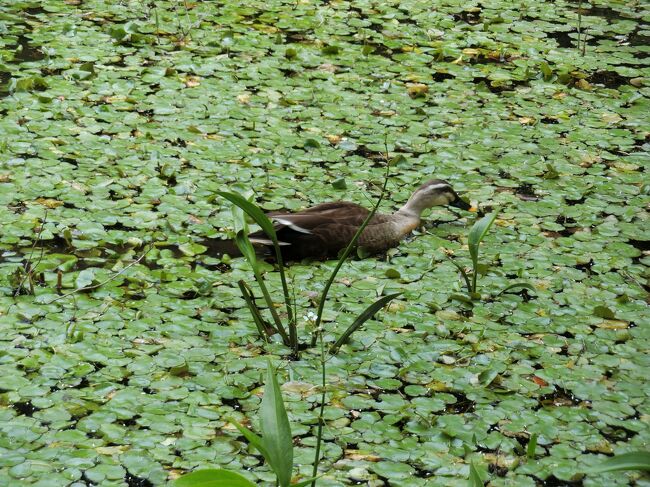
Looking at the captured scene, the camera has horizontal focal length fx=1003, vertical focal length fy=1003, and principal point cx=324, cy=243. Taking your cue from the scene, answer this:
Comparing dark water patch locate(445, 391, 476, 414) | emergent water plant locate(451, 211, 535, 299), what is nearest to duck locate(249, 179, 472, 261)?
emergent water plant locate(451, 211, 535, 299)

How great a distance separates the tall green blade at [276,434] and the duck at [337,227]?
1805 mm

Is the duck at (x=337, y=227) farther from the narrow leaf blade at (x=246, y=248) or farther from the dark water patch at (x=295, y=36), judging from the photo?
the dark water patch at (x=295, y=36)

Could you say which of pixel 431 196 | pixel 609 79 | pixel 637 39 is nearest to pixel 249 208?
pixel 431 196

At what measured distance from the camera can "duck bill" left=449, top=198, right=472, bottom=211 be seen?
17.6 feet

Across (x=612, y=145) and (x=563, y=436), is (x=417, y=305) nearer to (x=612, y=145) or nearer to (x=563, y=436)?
(x=563, y=436)

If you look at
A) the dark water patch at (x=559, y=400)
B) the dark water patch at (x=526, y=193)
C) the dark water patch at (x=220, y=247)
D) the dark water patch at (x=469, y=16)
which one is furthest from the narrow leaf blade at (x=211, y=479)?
the dark water patch at (x=469, y=16)

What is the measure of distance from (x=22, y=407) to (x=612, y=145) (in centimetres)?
393

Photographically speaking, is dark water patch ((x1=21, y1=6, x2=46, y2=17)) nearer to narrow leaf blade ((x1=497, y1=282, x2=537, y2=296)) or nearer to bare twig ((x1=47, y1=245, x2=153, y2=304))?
bare twig ((x1=47, y1=245, x2=153, y2=304))

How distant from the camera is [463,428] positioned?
146 inches

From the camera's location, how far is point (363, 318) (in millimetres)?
4043

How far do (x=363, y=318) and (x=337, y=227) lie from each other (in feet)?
2.82

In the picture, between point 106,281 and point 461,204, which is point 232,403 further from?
point 461,204

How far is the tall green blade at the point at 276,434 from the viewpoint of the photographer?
2889 mm

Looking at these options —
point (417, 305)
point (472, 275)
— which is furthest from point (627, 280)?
point (417, 305)
